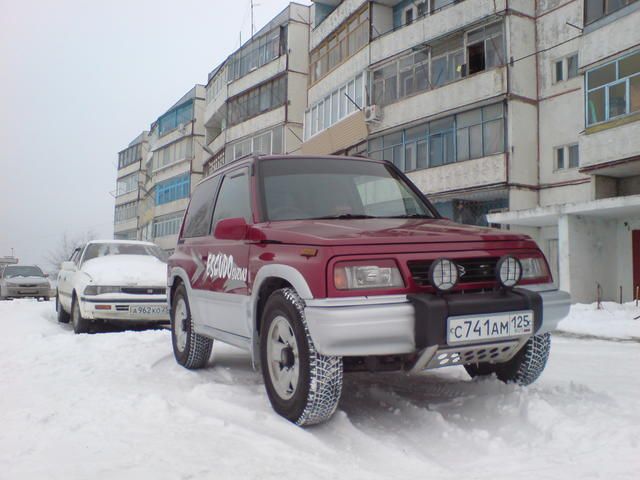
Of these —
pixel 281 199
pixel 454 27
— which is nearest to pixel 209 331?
pixel 281 199

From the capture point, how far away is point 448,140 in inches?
797

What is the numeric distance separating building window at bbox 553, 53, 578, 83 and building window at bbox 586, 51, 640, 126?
2.52 meters

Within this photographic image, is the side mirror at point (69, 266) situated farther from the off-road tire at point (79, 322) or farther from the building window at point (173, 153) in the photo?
the building window at point (173, 153)

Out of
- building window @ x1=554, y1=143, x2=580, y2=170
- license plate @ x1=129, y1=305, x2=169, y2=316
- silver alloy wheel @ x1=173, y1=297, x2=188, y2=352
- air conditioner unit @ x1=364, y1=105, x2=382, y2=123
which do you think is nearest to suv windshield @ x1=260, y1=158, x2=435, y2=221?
silver alloy wheel @ x1=173, y1=297, x2=188, y2=352

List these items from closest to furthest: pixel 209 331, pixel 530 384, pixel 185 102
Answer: pixel 530 384, pixel 209 331, pixel 185 102

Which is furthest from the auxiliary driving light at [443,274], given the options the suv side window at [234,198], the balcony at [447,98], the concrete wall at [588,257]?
the balcony at [447,98]

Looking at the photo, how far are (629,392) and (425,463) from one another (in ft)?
8.01

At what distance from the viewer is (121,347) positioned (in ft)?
21.5

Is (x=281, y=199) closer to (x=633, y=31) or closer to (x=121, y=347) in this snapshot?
(x=121, y=347)

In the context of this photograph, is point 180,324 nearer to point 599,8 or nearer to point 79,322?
point 79,322

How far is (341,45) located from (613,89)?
13.1m

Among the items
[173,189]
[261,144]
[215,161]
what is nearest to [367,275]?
A: [261,144]

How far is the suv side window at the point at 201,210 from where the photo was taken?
18.5 feet

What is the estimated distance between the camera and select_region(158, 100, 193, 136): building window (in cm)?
4725
